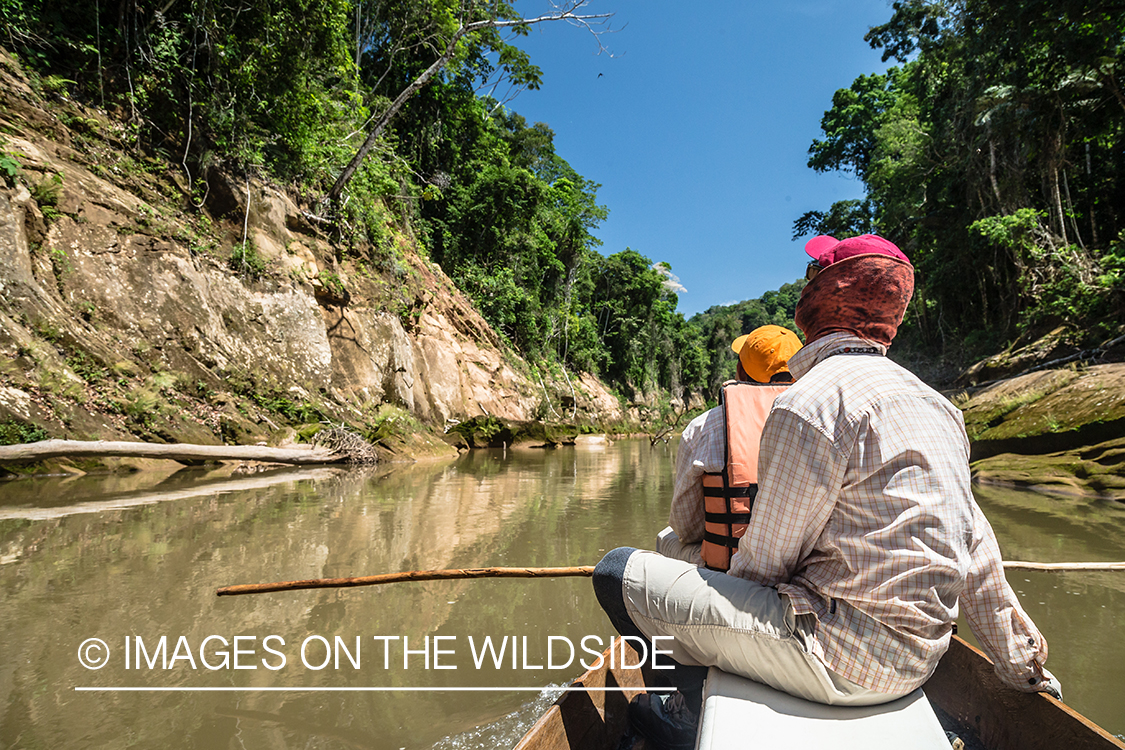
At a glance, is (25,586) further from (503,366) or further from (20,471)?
(503,366)

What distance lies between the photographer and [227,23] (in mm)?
9078

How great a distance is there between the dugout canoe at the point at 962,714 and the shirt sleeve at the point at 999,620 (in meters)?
0.08

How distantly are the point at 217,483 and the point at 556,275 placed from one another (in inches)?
805

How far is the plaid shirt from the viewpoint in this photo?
1.13m

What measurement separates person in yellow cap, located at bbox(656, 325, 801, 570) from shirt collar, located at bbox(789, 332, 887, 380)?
0.08 m

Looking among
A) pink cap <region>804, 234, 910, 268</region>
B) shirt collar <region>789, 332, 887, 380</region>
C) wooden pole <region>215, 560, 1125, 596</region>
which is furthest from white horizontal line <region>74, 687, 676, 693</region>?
pink cap <region>804, 234, 910, 268</region>

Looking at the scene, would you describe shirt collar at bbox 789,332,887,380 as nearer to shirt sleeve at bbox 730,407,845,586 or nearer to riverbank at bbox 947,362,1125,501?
shirt sleeve at bbox 730,407,845,586

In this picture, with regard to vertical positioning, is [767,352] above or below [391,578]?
above

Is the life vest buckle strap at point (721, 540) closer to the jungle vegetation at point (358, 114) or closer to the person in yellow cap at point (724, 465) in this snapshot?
the person in yellow cap at point (724, 465)

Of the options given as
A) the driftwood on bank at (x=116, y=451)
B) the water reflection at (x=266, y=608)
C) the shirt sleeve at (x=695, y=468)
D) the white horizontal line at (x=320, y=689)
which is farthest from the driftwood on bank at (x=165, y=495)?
the shirt sleeve at (x=695, y=468)

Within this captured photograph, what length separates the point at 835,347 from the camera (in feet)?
4.47

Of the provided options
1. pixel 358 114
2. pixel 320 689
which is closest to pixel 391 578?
pixel 320 689

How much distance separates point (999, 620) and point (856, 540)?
0.63 m

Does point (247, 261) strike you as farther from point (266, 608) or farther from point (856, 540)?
point (856, 540)
